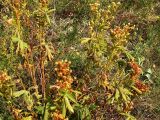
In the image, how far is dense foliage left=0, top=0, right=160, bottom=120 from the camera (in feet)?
10.6

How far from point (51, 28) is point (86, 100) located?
76.3 inches

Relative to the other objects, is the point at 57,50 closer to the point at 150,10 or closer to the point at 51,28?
the point at 51,28

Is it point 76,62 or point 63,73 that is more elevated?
point 63,73

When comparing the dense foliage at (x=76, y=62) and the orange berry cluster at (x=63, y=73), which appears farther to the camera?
the dense foliage at (x=76, y=62)

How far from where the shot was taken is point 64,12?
18.7 feet

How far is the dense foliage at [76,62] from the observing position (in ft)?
10.6

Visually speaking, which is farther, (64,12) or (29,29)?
(64,12)

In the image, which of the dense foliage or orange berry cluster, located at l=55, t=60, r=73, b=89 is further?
the dense foliage

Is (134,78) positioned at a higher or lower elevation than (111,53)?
lower

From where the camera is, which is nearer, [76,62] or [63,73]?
[63,73]

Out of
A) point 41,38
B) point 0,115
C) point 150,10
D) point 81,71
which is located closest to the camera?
point 41,38

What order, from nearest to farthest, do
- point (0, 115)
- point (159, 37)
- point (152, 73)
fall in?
point (0, 115)
point (152, 73)
point (159, 37)

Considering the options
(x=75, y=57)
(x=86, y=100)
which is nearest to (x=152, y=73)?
(x=75, y=57)

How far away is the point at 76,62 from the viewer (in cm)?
456
